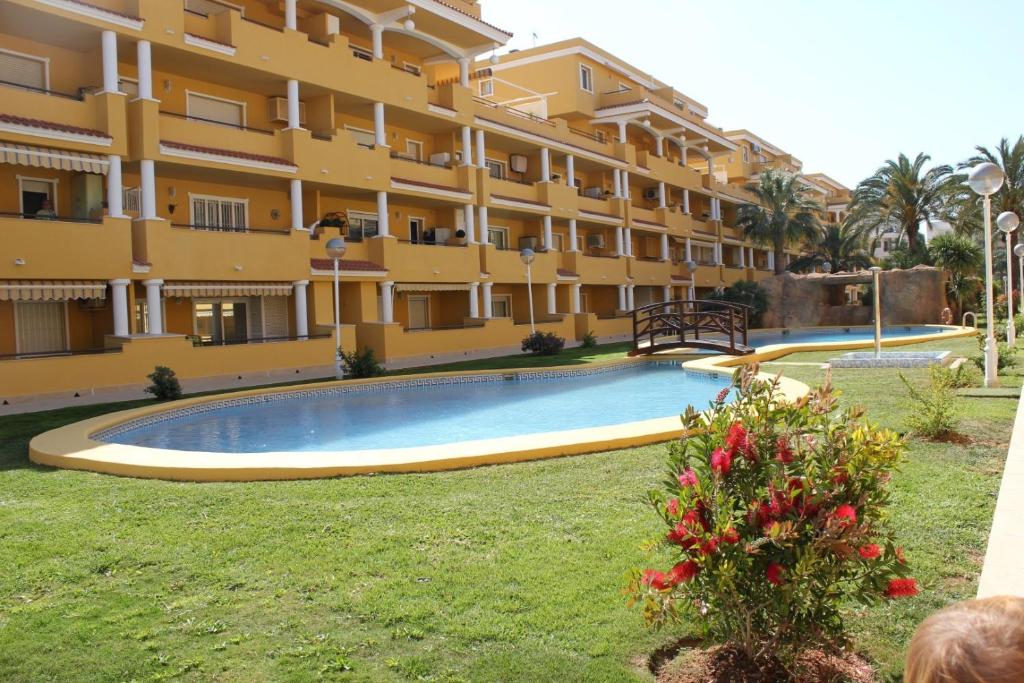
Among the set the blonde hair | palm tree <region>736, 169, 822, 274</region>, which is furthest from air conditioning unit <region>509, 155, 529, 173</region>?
the blonde hair

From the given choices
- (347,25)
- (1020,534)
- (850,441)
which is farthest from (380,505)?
(347,25)

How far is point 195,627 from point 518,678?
1875 millimetres

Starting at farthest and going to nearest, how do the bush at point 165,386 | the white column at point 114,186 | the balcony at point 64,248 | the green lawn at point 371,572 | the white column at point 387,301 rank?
the white column at point 387,301 < the white column at point 114,186 < the balcony at point 64,248 < the bush at point 165,386 < the green lawn at point 371,572

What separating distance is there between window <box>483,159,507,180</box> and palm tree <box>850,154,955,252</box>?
22335 millimetres

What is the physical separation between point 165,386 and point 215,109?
33.4ft

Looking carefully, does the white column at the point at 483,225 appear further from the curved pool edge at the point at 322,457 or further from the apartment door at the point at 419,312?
the curved pool edge at the point at 322,457

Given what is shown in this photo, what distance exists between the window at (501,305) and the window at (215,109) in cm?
1381

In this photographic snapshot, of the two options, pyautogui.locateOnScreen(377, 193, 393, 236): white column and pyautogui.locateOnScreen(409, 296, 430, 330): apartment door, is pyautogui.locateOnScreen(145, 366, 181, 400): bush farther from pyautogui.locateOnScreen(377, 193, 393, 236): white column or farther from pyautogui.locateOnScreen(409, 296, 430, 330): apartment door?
pyautogui.locateOnScreen(409, 296, 430, 330): apartment door

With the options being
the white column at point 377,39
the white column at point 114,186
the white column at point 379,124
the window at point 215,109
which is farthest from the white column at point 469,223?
the white column at point 114,186

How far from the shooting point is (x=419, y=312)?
30.5 metres

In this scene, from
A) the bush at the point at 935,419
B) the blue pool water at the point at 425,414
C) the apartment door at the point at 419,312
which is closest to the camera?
the bush at the point at 935,419

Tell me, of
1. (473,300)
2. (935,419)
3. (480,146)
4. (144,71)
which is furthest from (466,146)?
(935,419)

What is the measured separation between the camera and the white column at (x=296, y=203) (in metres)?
22.8

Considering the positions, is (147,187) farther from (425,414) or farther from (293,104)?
(425,414)
